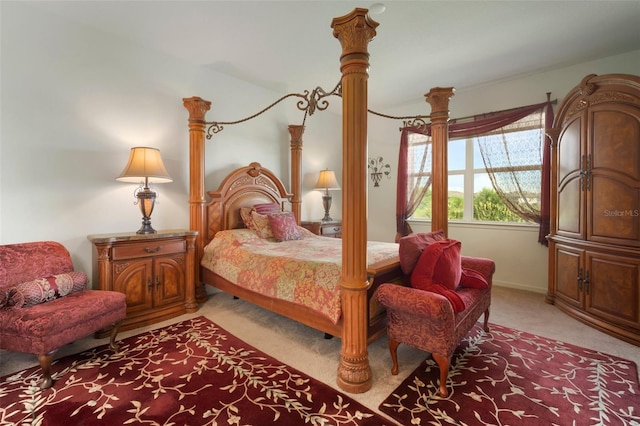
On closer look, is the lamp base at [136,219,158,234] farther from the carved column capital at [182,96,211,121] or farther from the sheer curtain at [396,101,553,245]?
the sheer curtain at [396,101,553,245]

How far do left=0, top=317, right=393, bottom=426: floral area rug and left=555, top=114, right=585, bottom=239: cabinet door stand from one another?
120 inches

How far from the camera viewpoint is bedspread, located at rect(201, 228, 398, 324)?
7.26ft

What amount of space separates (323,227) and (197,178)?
6.67ft

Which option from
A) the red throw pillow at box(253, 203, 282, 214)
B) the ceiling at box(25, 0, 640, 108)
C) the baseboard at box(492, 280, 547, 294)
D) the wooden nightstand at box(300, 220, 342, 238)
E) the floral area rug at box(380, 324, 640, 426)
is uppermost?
the ceiling at box(25, 0, 640, 108)

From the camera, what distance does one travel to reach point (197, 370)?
2150 mm

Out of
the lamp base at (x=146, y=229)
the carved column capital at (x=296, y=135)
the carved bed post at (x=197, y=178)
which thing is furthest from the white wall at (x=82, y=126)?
the carved column capital at (x=296, y=135)

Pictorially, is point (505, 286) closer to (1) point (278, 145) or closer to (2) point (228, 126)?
(1) point (278, 145)

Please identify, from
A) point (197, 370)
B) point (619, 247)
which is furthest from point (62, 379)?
point (619, 247)

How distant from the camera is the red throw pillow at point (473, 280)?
2424 mm

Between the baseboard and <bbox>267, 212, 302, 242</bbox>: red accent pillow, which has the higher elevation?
<bbox>267, 212, 302, 242</bbox>: red accent pillow

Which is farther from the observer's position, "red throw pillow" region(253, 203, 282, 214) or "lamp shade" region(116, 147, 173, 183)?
"red throw pillow" region(253, 203, 282, 214)

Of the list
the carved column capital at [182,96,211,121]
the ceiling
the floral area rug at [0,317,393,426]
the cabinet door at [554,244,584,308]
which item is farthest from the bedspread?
the ceiling

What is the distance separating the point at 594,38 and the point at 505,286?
3175mm

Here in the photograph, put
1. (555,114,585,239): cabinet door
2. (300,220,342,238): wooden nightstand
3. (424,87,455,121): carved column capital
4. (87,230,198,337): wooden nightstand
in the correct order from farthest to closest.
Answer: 1. (300,220,342,238): wooden nightstand
2. (555,114,585,239): cabinet door
3. (424,87,455,121): carved column capital
4. (87,230,198,337): wooden nightstand
